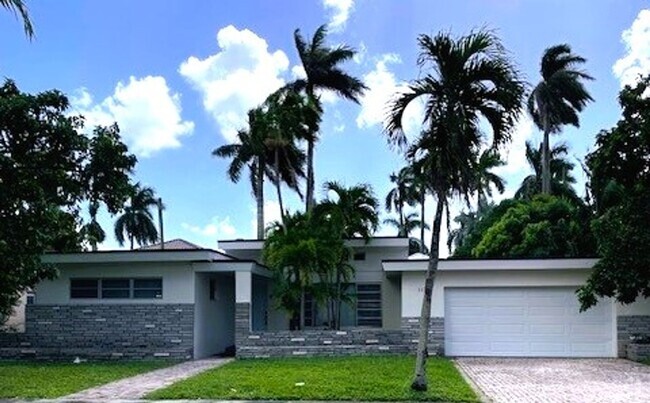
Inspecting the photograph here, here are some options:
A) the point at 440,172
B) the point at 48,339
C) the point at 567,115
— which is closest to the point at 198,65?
the point at 48,339

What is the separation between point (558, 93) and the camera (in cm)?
2986

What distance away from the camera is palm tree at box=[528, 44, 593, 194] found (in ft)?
97.8

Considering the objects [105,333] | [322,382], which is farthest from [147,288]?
[322,382]

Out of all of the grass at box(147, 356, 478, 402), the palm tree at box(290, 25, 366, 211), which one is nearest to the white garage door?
the grass at box(147, 356, 478, 402)

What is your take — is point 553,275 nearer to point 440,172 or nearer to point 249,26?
point 440,172

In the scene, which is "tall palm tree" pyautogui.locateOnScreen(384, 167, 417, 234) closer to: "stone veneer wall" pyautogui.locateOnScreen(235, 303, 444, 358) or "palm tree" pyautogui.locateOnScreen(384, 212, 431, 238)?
"palm tree" pyautogui.locateOnScreen(384, 212, 431, 238)

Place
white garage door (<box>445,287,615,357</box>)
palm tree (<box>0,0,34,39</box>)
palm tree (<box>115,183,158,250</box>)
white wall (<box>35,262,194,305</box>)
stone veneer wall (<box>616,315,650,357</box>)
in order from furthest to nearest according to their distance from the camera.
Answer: palm tree (<box>115,183,158,250</box>), white wall (<box>35,262,194,305</box>), white garage door (<box>445,287,615,357</box>), stone veneer wall (<box>616,315,650,357</box>), palm tree (<box>0,0,34,39</box>)

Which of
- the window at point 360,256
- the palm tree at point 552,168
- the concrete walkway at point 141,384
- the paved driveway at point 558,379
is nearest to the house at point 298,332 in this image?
the paved driveway at point 558,379

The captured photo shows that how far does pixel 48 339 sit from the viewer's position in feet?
57.2

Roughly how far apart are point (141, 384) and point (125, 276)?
6077 millimetres

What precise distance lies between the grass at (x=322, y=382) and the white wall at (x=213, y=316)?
8.98 ft

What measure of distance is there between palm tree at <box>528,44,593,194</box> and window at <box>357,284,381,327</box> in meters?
11.8

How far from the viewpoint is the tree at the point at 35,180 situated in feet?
43.1

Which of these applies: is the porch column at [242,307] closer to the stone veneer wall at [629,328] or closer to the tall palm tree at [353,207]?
the tall palm tree at [353,207]
